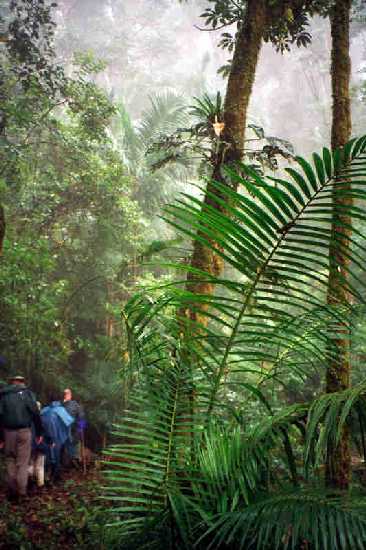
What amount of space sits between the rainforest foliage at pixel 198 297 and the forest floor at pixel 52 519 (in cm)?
10

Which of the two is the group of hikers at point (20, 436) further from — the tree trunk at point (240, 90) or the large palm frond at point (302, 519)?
the large palm frond at point (302, 519)

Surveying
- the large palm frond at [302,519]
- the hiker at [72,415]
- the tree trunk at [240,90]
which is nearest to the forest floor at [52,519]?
the hiker at [72,415]

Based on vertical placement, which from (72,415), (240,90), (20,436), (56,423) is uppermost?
(240,90)

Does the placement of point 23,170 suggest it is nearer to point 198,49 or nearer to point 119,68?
point 119,68

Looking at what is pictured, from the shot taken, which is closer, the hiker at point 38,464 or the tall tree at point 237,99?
the tall tree at point 237,99

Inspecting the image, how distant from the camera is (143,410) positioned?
6.32ft

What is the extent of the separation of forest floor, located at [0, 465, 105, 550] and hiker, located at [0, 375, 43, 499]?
0.81 ft

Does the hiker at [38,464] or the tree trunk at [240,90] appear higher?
the tree trunk at [240,90]

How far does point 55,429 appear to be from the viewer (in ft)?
20.2

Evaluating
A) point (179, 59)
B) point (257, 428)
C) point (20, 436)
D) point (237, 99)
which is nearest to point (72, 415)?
point (20, 436)

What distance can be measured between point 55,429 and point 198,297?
17.8 feet

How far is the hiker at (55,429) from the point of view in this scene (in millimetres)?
6117

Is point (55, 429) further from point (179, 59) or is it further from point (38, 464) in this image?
point (179, 59)

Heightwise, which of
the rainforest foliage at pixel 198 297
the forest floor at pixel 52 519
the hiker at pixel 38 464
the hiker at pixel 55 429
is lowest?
the forest floor at pixel 52 519
